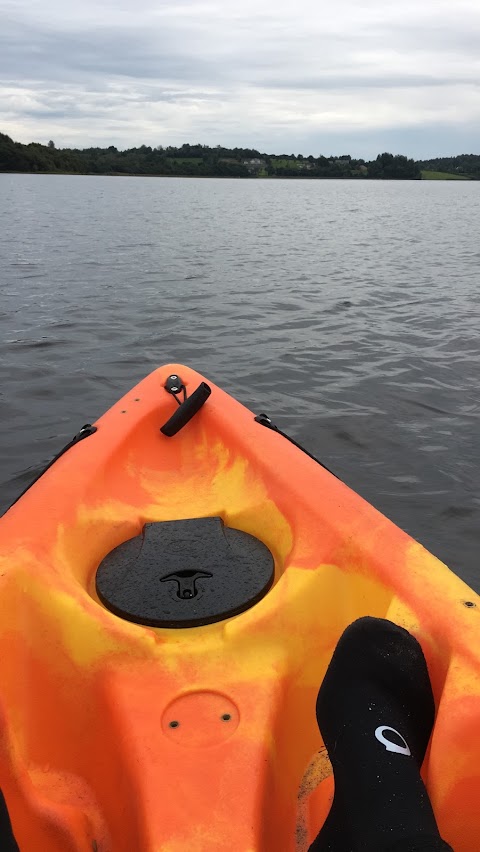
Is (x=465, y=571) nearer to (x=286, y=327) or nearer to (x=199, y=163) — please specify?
(x=286, y=327)

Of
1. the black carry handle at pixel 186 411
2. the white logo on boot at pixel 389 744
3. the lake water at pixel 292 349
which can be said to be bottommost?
the lake water at pixel 292 349

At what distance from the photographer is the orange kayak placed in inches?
65.7

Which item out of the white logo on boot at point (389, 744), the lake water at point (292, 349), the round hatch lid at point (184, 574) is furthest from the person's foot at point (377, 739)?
the lake water at point (292, 349)

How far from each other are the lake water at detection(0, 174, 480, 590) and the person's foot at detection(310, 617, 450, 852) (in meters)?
2.41

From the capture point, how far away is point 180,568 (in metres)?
2.42

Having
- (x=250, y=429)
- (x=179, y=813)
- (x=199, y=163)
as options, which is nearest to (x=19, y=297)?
(x=250, y=429)

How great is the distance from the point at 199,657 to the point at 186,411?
1.57 m

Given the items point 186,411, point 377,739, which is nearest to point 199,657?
point 377,739

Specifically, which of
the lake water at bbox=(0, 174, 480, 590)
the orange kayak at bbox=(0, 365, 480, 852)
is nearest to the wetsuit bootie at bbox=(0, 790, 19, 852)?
the orange kayak at bbox=(0, 365, 480, 852)

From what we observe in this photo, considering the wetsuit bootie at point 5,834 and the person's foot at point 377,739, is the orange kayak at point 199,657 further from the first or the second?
the wetsuit bootie at point 5,834

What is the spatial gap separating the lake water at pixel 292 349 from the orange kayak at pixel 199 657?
1.91 meters

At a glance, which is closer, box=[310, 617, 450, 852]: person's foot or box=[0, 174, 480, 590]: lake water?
box=[310, 617, 450, 852]: person's foot

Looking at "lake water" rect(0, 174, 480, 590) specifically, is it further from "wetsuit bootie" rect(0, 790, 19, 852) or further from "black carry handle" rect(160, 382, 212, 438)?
"wetsuit bootie" rect(0, 790, 19, 852)

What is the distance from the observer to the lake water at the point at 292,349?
5043 millimetres
